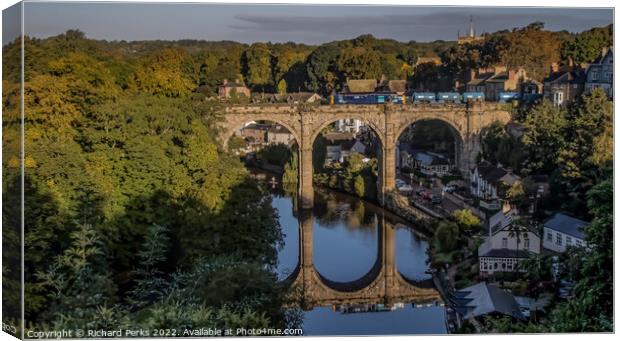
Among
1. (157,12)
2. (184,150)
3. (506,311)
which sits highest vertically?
(157,12)

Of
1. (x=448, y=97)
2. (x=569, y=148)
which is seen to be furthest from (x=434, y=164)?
(x=569, y=148)

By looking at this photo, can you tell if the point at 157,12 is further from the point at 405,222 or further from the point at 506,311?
the point at 405,222

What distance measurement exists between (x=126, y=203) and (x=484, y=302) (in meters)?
5.33

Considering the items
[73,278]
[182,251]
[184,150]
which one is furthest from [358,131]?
[73,278]

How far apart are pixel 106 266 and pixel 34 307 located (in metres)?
1.50

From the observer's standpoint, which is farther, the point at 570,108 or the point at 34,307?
the point at 570,108

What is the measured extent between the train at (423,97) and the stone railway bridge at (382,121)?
146 mm

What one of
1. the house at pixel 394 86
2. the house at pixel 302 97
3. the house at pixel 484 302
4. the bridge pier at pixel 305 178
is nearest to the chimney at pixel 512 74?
the house at pixel 394 86

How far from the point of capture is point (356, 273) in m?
17.0

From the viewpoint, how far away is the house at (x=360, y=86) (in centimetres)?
1906

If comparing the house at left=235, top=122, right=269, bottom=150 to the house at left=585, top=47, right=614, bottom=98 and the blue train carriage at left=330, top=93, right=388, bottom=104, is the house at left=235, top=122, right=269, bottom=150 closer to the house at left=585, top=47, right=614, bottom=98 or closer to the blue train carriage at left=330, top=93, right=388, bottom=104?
the blue train carriage at left=330, top=93, right=388, bottom=104

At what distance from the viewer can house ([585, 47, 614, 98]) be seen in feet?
44.6

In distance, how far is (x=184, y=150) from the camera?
53.3ft

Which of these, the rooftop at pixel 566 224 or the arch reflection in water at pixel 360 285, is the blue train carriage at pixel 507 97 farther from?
the rooftop at pixel 566 224
